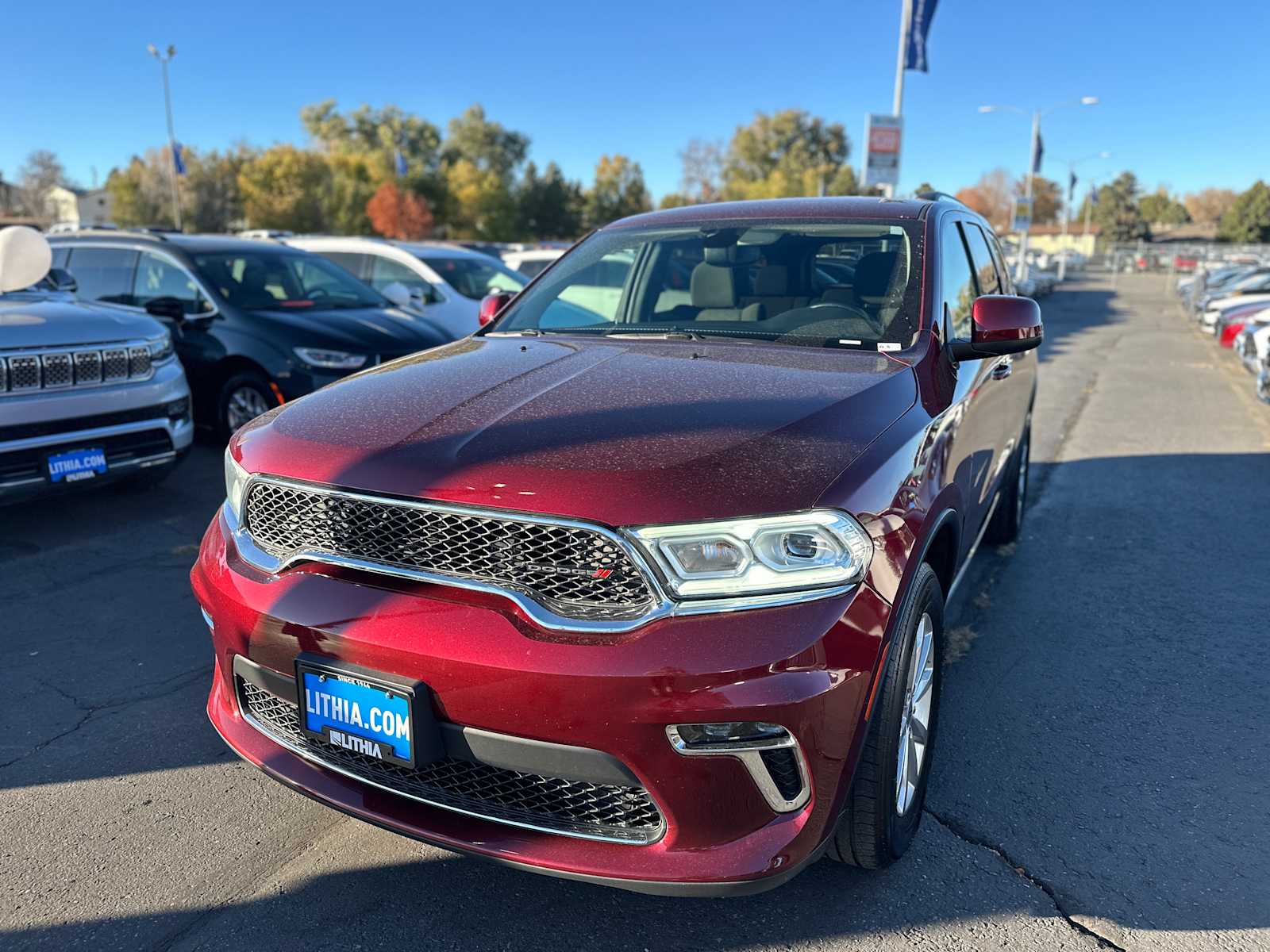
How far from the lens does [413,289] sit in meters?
11.0

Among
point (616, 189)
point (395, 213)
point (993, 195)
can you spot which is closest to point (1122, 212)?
point (993, 195)

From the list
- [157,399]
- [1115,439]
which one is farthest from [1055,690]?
[1115,439]

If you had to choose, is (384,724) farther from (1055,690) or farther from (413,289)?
(413,289)

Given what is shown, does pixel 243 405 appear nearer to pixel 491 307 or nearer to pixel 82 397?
pixel 82 397

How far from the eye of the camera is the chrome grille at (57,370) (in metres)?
4.86

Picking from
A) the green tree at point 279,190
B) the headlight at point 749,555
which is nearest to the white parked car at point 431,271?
the headlight at point 749,555

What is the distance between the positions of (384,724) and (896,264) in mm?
2363

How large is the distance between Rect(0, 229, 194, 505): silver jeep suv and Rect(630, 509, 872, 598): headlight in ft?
13.6

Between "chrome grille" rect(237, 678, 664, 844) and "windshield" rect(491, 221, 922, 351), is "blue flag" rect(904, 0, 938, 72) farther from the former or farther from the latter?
"chrome grille" rect(237, 678, 664, 844)

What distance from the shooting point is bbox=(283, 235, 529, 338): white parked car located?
34.9ft

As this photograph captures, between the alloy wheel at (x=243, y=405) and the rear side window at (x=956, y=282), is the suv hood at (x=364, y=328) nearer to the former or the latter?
the alloy wheel at (x=243, y=405)

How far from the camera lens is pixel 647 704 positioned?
1.89 m

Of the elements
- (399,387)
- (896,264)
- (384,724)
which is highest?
(896,264)

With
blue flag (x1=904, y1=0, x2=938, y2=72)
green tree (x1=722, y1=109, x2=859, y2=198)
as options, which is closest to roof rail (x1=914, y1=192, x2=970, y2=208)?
blue flag (x1=904, y1=0, x2=938, y2=72)
